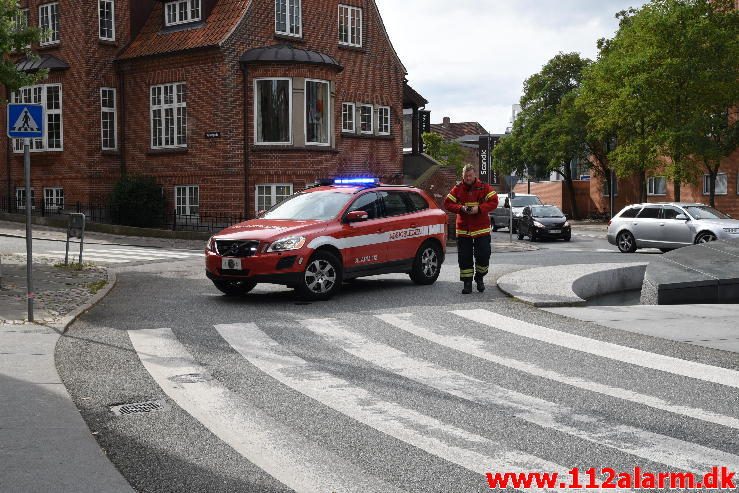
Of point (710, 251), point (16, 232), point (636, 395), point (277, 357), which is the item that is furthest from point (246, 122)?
point (636, 395)

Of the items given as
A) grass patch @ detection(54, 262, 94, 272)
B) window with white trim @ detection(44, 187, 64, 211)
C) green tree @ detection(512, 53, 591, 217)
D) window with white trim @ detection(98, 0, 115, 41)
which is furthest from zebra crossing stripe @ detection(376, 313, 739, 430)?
green tree @ detection(512, 53, 591, 217)

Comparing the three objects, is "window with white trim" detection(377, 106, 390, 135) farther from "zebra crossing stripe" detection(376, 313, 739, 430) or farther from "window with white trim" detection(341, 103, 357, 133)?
"zebra crossing stripe" detection(376, 313, 739, 430)

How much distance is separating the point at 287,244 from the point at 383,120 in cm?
2289

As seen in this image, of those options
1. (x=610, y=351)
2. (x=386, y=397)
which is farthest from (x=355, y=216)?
(x=386, y=397)

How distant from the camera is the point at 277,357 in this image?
8234mm

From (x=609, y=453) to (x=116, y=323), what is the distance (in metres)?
6.99

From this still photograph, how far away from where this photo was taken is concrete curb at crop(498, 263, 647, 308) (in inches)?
478

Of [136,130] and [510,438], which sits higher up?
[136,130]

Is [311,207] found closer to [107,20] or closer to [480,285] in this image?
[480,285]

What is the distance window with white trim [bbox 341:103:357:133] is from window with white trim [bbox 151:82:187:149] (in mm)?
5813

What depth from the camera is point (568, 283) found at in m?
14.0

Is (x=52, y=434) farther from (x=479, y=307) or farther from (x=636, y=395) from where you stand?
(x=479, y=307)

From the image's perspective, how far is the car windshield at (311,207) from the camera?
1319 centimetres

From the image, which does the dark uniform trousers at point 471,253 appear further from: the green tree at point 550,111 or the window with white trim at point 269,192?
the green tree at point 550,111
